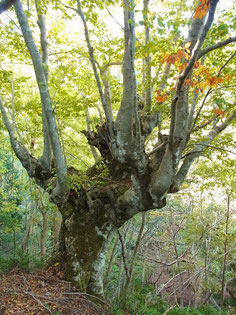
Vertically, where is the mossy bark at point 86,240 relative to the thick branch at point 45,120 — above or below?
below

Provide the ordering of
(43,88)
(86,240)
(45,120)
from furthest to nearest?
(86,240) < (45,120) < (43,88)

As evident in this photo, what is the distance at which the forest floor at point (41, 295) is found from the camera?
336 cm

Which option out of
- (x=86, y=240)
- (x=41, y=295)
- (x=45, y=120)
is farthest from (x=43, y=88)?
A: (x=41, y=295)

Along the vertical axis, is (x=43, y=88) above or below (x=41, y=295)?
above

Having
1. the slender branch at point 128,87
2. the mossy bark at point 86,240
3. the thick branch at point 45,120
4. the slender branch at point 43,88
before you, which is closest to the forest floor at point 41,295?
the mossy bark at point 86,240

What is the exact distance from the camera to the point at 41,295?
12.2ft

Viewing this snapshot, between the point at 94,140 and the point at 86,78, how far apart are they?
2.39 m

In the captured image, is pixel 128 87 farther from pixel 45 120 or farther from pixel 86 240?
pixel 86 240

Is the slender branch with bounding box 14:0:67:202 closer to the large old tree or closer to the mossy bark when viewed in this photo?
the large old tree

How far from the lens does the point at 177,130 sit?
368 cm

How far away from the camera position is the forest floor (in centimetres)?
336

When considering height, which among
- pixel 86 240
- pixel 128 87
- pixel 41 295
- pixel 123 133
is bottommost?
pixel 41 295

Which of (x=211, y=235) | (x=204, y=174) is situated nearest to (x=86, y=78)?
(x=204, y=174)

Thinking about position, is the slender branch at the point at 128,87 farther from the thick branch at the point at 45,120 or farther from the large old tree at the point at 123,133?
the thick branch at the point at 45,120
